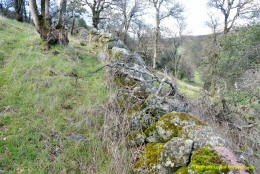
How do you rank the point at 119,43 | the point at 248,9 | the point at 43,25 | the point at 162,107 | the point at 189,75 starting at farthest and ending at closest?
the point at 189,75 < the point at 248,9 < the point at 119,43 < the point at 43,25 < the point at 162,107

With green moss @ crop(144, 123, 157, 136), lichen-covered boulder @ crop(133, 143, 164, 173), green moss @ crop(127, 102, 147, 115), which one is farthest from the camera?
green moss @ crop(127, 102, 147, 115)

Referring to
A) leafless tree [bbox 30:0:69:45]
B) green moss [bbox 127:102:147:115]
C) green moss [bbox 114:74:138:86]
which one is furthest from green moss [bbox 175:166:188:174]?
leafless tree [bbox 30:0:69:45]

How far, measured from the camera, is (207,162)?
7.11 feet

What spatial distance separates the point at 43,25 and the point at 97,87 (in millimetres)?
3620

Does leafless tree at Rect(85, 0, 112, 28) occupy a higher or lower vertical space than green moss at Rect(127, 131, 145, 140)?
higher

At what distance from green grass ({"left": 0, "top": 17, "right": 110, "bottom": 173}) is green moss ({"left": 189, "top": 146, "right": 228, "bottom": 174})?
4.69ft

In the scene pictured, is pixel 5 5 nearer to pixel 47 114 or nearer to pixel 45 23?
pixel 45 23

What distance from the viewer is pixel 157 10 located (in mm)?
15703

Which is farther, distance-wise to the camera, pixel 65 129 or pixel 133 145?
pixel 65 129

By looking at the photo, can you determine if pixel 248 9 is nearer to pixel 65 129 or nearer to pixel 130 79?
pixel 130 79

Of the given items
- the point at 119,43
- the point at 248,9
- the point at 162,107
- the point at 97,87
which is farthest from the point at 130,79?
the point at 248,9

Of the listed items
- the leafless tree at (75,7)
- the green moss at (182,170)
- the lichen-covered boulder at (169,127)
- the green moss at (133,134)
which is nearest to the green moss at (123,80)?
the green moss at (133,134)

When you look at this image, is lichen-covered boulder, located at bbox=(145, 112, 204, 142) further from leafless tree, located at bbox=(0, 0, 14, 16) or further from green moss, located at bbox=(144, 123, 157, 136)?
leafless tree, located at bbox=(0, 0, 14, 16)

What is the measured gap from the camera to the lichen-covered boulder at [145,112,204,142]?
2.92 metres
